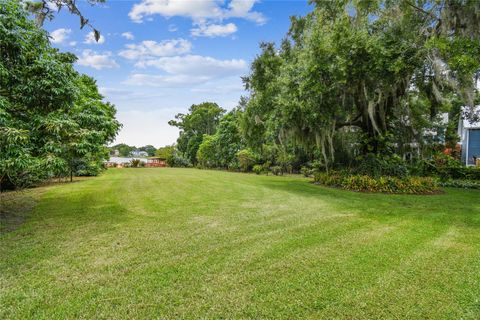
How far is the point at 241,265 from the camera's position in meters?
3.40

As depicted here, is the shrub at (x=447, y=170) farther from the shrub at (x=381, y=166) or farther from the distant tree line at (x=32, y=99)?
the distant tree line at (x=32, y=99)

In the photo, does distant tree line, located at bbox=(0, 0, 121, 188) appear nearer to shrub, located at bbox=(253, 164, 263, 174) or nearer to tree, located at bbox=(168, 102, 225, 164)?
shrub, located at bbox=(253, 164, 263, 174)

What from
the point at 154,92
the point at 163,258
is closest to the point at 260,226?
the point at 163,258

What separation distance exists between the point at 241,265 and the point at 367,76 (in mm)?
7611

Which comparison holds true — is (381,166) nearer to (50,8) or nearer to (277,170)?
(277,170)

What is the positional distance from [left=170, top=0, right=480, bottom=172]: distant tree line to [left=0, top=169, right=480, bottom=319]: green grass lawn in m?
4.29

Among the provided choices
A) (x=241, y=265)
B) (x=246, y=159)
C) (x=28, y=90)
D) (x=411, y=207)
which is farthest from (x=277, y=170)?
(x=241, y=265)

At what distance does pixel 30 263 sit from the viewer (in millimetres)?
3445

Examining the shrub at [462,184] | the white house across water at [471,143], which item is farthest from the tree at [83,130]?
the white house across water at [471,143]

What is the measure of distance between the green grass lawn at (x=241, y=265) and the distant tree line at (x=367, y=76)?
4.29 meters

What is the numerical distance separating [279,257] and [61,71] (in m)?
5.81

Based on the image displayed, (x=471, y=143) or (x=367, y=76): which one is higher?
(x=367, y=76)

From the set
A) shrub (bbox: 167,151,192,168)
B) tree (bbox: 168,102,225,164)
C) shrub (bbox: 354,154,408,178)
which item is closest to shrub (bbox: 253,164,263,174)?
shrub (bbox: 354,154,408,178)

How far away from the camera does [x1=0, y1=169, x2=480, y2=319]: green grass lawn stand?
2.48m
